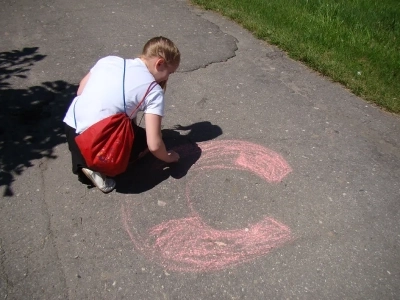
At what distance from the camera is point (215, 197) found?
293 cm

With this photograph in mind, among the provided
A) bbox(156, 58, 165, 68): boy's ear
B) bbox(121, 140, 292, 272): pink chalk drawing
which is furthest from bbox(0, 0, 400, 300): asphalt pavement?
bbox(156, 58, 165, 68): boy's ear

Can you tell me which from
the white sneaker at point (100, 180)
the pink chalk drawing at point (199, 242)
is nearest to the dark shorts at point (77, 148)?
the white sneaker at point (100, 180)

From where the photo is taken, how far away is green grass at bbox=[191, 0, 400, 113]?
174 inches

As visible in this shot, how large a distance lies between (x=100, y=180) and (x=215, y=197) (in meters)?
0.94

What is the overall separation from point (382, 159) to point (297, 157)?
0.81 metres

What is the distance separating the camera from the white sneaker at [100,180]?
2.85 meters

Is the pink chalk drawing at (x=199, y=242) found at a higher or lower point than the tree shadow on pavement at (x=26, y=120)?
lower

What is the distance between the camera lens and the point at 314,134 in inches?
142

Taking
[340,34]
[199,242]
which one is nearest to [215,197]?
[199,242]

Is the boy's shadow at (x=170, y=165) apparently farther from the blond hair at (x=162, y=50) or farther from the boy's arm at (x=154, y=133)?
the blond hair at (x=162, y=50)

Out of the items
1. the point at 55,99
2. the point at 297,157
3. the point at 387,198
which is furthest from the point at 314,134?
the point at 55,99

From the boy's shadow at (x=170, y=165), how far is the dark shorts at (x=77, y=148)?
141 mm

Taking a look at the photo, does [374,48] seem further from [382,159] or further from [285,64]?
[382,159]

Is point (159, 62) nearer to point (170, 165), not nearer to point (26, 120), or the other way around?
point (170, 165)
